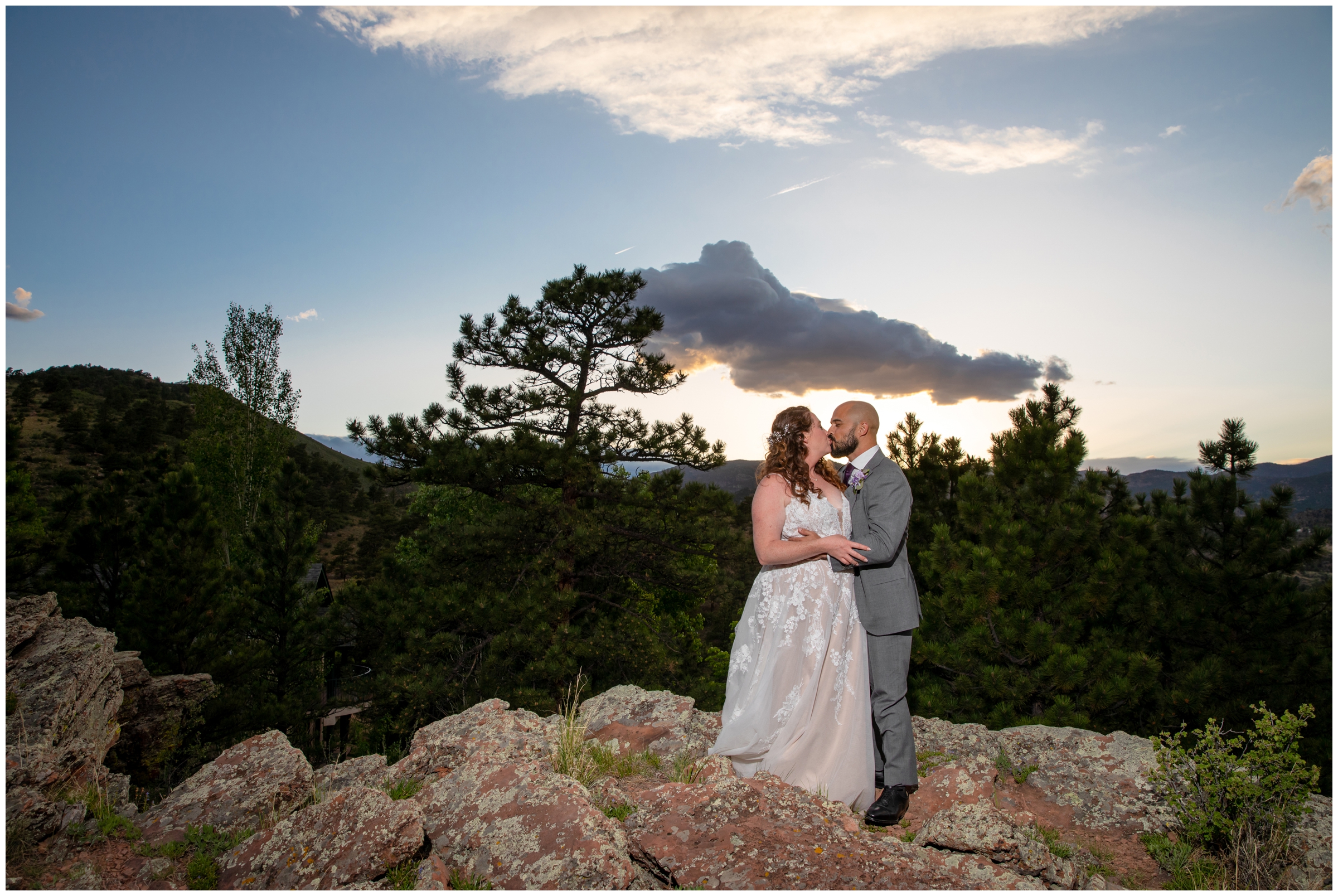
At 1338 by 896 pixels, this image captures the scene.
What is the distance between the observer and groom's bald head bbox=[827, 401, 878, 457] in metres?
4.25

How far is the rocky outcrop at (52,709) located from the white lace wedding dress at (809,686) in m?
3.76

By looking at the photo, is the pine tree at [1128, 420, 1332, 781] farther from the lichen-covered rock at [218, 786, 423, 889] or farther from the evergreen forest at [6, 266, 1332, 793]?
the lichen-covered rock at [218, 786, 423, 889]

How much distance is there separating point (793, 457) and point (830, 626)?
3.60 feet

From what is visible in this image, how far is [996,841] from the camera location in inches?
127

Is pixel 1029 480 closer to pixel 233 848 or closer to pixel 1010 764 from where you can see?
pixel 1010 764

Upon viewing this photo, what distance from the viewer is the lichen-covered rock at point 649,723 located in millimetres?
5617

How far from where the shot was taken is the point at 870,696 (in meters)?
4.23

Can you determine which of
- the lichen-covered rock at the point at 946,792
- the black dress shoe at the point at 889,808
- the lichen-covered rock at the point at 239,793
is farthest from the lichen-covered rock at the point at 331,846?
the lichen-covered rock at the point at 946,792

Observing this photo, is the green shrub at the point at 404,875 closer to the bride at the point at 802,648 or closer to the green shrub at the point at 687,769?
the green shrub at the point at 687,769

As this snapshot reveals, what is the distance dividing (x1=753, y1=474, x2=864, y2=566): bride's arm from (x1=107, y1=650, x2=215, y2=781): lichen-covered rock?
8.34 meters

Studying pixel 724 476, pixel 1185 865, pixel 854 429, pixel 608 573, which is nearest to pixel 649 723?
pixel 854 429

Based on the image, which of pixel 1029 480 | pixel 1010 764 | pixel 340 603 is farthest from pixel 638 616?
pixel 1010 764

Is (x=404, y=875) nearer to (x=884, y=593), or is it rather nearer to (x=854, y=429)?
(x=884, y=593)

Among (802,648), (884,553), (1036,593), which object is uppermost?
(884,553)
